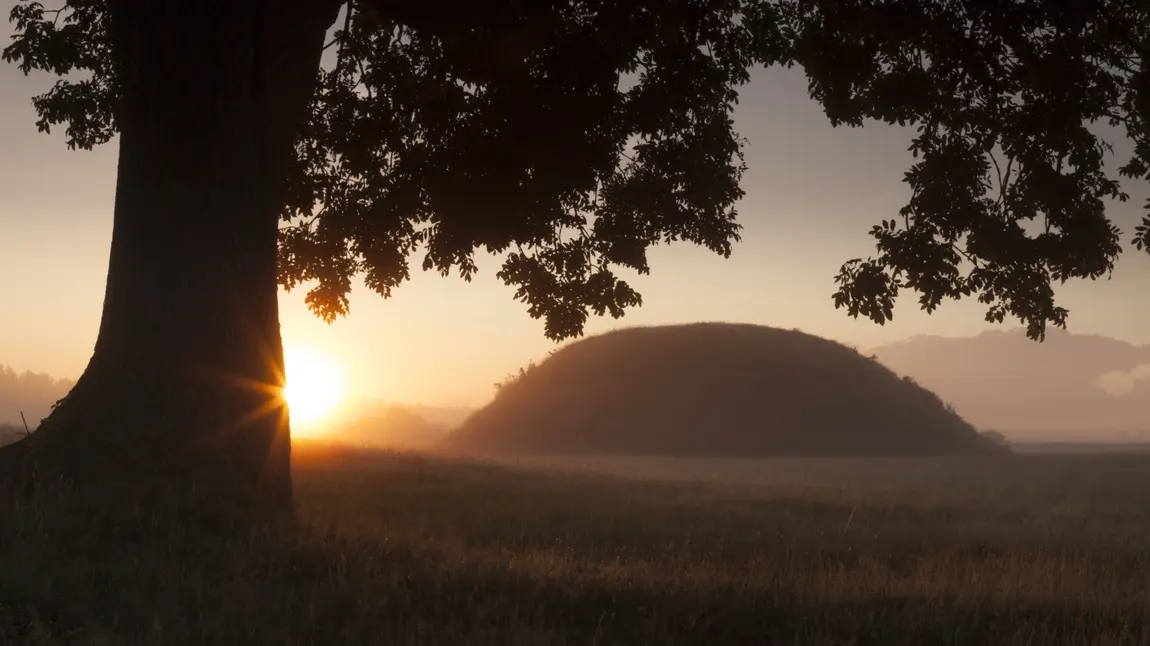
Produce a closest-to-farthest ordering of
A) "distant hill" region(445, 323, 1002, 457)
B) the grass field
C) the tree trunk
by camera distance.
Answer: the grass field
the tree trunk
"distant hill" region(445, 323, 1002, 457)

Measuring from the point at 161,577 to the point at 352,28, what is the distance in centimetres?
1210

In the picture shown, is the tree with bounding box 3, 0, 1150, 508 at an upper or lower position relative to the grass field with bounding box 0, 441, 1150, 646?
upper

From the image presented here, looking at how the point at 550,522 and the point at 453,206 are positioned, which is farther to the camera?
the point at 453,206

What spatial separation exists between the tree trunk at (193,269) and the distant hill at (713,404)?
39593 mm

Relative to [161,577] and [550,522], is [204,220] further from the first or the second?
[550,522]

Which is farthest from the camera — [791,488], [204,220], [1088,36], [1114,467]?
[1114,467]

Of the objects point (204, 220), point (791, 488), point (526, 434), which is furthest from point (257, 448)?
point (526, 434)

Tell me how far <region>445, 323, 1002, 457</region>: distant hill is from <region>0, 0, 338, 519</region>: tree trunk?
39593mm

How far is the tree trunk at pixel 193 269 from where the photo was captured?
373 inches

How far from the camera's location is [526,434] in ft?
174

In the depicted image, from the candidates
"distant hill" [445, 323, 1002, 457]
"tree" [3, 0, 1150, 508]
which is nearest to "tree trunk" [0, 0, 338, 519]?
"tree" [3, 0, 1150, 508]

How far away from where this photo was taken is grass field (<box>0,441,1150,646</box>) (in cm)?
597

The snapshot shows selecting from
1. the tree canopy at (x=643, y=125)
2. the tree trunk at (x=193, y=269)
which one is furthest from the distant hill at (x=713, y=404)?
the tree trunk at (x=193, y=269)

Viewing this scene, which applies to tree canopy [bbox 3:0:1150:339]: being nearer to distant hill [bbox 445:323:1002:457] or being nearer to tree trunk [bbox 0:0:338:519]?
tree trunk [bbox 0:0:338:519]
